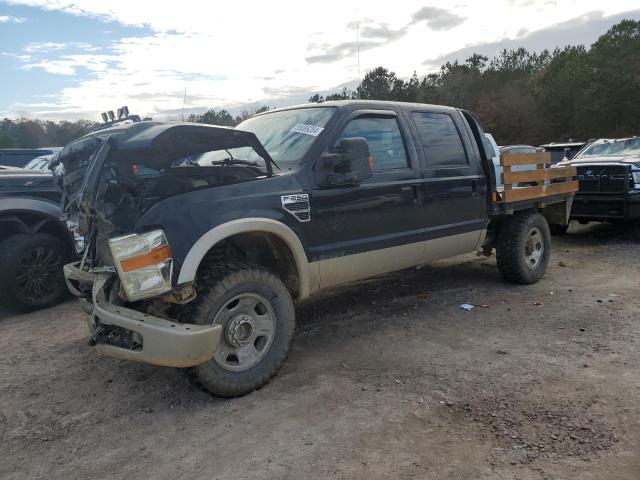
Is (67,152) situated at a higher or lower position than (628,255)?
higher

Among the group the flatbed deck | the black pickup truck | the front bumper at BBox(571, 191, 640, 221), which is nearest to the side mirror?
the black pickup truck

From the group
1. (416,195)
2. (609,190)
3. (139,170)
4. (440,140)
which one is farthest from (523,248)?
(139,170)

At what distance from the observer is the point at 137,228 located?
316 cm

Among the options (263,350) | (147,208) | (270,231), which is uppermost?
(147,208)

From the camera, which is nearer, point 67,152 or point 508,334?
point 67,152

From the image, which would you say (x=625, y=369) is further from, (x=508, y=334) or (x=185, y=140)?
(x=185, y=140)

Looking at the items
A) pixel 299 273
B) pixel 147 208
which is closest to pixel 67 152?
pixel 147 208

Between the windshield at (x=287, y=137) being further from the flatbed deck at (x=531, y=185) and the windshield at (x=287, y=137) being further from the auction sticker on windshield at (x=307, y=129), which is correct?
the flatbed deck at (x=531, y=185)

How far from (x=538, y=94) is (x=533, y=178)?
1336 inches

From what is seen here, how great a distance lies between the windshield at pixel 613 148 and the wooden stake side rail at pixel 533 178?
145 inches

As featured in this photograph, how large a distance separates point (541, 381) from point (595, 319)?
162cm

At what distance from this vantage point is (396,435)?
9.67ft

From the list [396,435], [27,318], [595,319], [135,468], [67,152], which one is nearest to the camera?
[135,468]

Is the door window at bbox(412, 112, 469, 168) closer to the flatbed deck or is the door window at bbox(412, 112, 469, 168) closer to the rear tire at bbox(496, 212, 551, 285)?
the flatbed deck
